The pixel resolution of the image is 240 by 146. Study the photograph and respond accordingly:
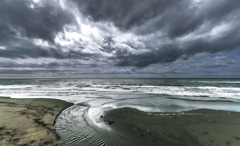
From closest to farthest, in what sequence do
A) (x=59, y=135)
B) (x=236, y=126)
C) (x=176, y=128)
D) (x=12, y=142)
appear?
(x=12, y=142) < (x=59, y=135) < (x=176, y=128) < (x=236, y=126)

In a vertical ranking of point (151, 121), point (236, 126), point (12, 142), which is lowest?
point (236, 126)

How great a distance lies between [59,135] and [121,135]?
356 centimetres

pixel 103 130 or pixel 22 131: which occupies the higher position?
pixel 22 131

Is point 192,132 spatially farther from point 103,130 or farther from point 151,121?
point 103,130

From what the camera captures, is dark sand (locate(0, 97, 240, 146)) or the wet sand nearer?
dark sand (locate(0, 97, 240, 146))

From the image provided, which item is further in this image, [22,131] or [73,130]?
[73,130]

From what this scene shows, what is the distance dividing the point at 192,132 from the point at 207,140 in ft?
2.56

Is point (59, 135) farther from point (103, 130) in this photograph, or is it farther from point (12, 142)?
point (103, 130)

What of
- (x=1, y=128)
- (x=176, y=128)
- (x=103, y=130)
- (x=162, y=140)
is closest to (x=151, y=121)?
(x=176, y=128)

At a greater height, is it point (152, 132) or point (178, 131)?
point (152, 132)

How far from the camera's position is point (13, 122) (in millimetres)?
6688

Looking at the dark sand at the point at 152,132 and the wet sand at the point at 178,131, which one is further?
the wet sand at the point at 178,131

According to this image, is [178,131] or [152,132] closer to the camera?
[152,132]

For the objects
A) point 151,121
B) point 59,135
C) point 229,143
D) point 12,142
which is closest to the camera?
point 12,142
